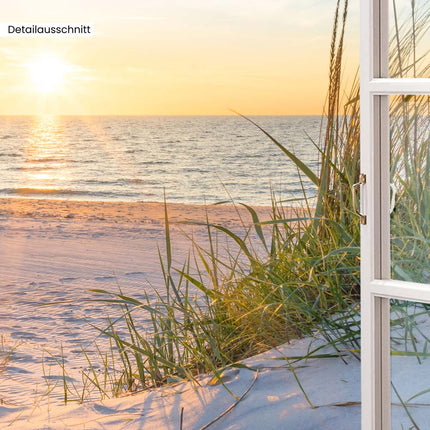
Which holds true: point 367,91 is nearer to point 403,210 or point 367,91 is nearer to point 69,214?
point 403,210

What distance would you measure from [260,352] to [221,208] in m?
9.08

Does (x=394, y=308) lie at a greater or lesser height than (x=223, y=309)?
greater

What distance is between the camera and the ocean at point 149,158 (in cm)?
1501

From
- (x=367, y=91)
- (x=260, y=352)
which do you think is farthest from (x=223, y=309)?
(x=367, y=91)

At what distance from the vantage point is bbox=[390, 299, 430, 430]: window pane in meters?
1.33

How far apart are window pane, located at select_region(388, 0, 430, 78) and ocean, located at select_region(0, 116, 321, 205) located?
10.2m

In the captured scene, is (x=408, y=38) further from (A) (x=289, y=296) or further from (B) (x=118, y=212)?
(B) (x=118, y=212)

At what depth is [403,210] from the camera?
1.33m

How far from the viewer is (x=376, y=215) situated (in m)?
1.34

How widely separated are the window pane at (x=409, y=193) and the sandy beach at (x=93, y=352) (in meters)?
0.22

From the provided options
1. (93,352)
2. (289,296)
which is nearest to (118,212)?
(93,352)

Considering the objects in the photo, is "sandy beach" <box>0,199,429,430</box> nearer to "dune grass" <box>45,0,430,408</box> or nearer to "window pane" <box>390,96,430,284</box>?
"dune grass" <box>45,0,430,408</box>

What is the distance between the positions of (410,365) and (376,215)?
1.06 ft

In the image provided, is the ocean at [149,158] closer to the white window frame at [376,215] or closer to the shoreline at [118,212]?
the shoreline at [118,212]
